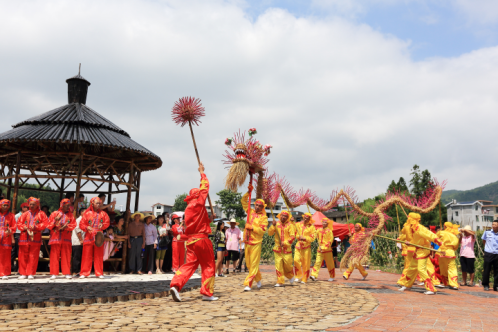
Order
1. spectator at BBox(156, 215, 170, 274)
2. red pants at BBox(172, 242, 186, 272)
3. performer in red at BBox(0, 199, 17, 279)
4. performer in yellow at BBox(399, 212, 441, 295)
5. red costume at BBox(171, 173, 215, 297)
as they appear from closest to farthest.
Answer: red costume at BBox(171, 173, 215, 297) → performer in yellow at BBox(399, 212, 441, 295) → performer in red at BBox(0, 199, 17, 279) → spectator at BBox(156, 215, 170, 274) → red pants at BBox(172, 242, 186, 272)

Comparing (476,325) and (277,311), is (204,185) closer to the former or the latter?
(277,311)

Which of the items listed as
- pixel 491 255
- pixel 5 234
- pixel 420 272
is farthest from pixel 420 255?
pixel 5 234

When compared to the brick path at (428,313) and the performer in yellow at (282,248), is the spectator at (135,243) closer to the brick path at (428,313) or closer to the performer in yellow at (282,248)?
the performer in yellow at (282,248)

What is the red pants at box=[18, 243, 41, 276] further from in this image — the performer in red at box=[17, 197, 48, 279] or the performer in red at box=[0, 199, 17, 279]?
the performer in red at box=[0, 199, 17, 279]

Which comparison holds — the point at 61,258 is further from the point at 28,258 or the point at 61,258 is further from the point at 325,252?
the point at 325,252

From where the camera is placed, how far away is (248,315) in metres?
5.37

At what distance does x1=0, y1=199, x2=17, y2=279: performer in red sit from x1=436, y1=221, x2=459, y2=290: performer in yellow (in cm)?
1091

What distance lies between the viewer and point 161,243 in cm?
1176

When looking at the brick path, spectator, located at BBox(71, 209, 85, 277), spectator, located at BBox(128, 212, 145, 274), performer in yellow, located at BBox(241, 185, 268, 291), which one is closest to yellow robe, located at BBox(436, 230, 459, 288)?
the brick path

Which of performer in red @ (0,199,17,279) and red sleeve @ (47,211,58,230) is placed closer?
performer in red @ (0,199,17,279)

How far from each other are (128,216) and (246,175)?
4.98 m

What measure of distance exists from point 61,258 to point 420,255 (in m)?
8.62

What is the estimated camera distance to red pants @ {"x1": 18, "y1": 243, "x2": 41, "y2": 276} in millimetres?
9406

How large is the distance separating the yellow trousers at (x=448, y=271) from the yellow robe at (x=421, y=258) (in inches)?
69.0
